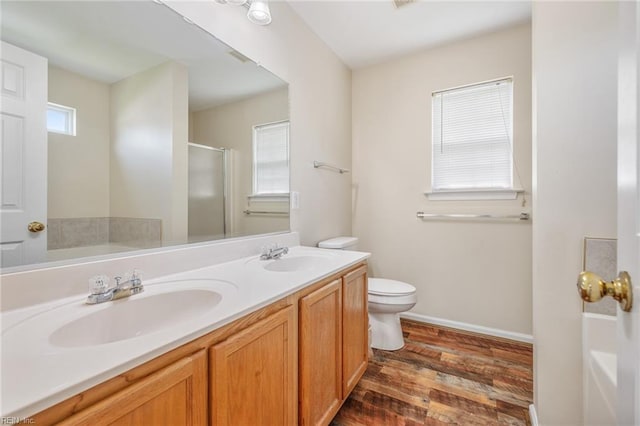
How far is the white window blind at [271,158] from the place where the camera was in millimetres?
1731

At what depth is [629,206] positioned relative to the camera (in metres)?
0.46

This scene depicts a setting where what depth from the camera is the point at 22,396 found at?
1.37 ft

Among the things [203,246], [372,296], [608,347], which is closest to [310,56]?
[203,246]

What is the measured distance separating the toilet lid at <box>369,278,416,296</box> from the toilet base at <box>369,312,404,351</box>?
197 mm

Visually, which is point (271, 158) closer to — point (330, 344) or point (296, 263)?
point (296, 263)

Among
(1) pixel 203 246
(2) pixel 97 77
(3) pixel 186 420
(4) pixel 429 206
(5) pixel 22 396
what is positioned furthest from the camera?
(4) pixel 429 206

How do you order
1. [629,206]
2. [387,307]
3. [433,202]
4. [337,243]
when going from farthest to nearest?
[433,202], [337,243], [387,307], [629,206]

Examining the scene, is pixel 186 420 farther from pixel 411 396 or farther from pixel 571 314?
pixel 571 314

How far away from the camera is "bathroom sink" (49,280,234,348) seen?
73 cm

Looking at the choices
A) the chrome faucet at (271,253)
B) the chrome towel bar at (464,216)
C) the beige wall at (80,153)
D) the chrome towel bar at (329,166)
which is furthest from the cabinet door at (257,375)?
the chrome towel bar at (464,216)

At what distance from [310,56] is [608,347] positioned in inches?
93.0

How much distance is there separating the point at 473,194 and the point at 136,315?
2.34m

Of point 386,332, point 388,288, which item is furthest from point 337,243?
point 386,332

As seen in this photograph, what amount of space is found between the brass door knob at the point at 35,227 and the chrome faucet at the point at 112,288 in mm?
224
